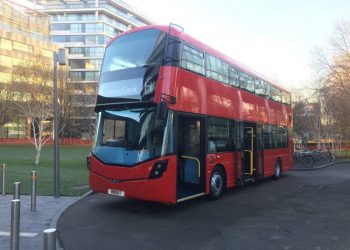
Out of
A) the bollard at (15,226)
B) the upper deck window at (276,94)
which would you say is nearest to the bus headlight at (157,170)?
the bollard at (15,226)

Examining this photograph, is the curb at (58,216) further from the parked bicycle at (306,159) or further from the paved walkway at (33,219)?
the parked bicycle at (306,159)

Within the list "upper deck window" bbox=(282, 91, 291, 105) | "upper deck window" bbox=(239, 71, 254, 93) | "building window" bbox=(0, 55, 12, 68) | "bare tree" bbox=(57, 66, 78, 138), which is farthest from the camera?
"building window" bbox=(0, 55, 12, 68)

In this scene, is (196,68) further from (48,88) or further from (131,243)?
(48,88)

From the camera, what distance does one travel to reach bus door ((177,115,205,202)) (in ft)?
34.2

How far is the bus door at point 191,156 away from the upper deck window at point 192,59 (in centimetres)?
126

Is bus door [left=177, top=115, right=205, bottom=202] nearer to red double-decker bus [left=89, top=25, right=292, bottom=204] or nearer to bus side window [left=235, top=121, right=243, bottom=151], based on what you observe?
red double-decker bus [left=89, top=25, right=292, bottom=204]

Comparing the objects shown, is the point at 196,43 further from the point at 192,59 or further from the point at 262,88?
the point at 262,88

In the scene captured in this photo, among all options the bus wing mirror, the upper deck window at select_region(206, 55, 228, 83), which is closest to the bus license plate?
the bus wing mirror

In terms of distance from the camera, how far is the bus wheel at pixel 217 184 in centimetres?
1137

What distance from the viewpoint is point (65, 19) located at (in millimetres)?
91812

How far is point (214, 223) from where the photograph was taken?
8.57 meters

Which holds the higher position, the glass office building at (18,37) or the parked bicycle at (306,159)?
the glass office building at (18,37)

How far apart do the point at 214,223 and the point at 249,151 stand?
616 cm

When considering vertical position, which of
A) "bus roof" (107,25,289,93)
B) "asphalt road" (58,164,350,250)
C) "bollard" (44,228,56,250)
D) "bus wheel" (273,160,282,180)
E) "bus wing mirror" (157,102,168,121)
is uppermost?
"bus roof" (107,25,289,93)
